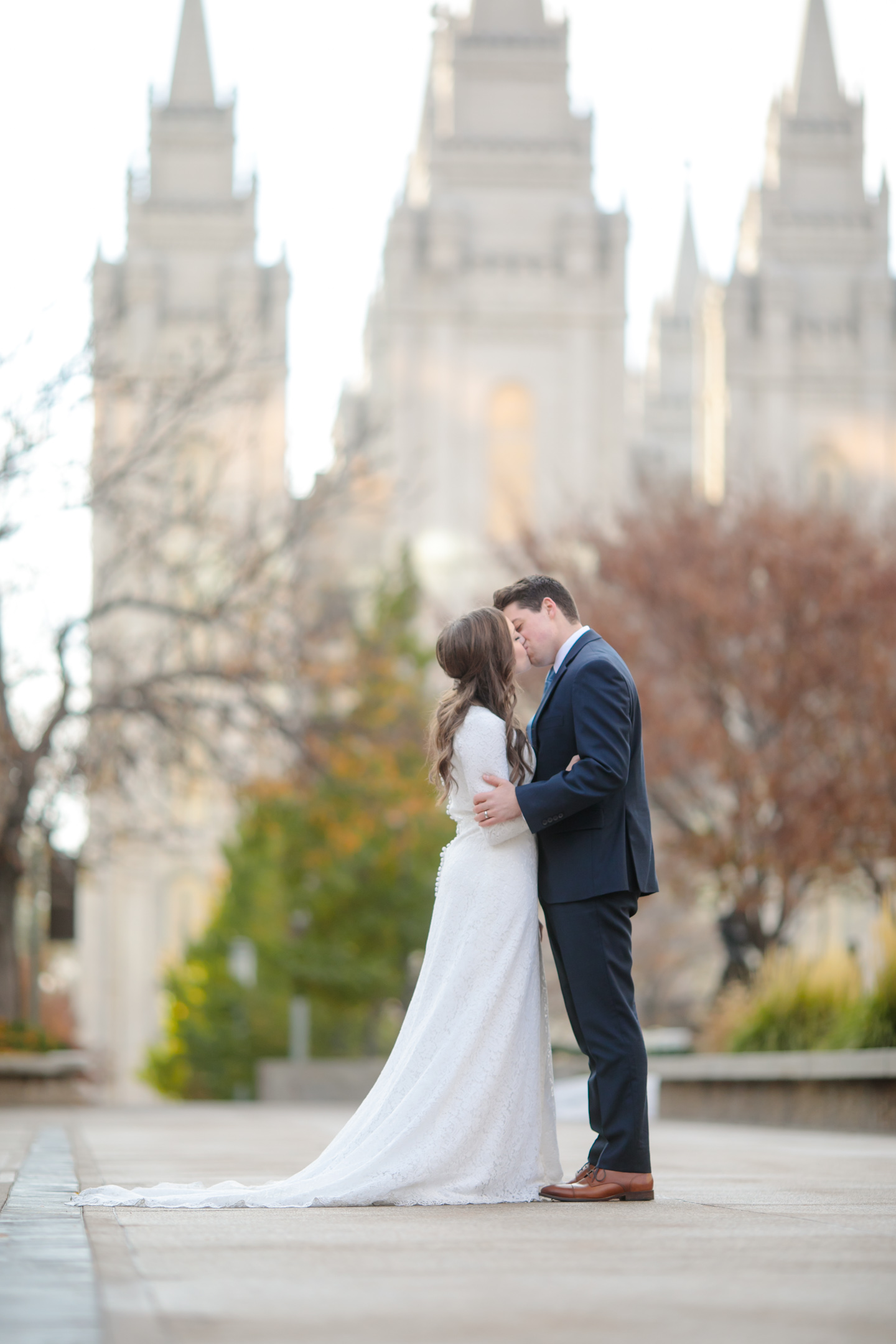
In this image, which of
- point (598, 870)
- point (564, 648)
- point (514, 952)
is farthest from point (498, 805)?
point (564, 648)

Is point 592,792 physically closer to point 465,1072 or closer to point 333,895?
point 465,1072

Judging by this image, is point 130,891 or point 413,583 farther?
point 130,891

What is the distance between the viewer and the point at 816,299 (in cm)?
7462

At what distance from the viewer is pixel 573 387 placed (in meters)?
69.6

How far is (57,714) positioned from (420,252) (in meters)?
53.6

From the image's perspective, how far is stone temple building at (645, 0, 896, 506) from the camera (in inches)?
2879

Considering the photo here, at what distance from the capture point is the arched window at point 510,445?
68.5 m

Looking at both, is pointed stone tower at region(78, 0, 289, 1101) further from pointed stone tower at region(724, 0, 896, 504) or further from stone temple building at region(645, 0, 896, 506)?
pointed stone tower at region(724, 0, 896, 504)

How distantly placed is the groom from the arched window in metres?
62.2

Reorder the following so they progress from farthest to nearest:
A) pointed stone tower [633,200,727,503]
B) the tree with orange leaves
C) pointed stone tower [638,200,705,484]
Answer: pointed stone tower [638,200,705,484] → pointed stone tower [633,200,727,503] → the tree with orange leaves

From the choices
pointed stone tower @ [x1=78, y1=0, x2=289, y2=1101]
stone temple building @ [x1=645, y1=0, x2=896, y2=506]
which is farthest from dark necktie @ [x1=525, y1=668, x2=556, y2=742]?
stone temple building @ [x1=645, y1=0, x2=896, y2=506]

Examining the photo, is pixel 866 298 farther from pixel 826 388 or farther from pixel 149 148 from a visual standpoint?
pixel 149 148

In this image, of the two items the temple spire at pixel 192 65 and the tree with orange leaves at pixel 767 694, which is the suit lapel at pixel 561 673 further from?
the temple spire at pixel 192 65

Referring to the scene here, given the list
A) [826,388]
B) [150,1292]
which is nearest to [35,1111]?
[150,1292]
